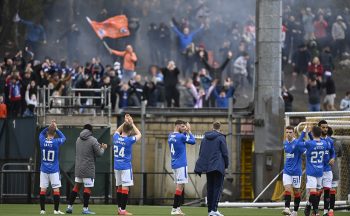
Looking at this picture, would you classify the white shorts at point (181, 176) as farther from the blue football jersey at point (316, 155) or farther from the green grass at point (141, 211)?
the blue football jersey at point (316, 155)

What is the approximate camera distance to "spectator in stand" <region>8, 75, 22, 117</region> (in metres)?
44.8

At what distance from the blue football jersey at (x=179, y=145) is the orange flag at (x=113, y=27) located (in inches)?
786

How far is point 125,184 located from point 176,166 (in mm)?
1447

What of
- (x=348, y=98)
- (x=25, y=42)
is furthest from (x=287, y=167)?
(x=25, y=42)

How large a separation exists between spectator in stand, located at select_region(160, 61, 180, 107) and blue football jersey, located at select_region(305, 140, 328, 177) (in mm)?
15900

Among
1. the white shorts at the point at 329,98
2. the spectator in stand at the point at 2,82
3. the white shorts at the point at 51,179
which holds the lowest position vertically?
the white shorts at the point at 51,179

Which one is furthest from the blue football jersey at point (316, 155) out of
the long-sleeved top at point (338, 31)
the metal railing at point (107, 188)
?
the long-sleeved top at point (338, 31)

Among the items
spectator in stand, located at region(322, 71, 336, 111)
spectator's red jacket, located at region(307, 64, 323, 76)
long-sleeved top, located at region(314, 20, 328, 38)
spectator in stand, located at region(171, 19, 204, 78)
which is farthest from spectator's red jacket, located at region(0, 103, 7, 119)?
long-sleeved top, located at region(314, 20, 328, 38)

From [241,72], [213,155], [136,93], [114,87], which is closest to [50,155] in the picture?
[213,155]

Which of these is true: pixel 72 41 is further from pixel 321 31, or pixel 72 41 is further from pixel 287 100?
pixel 287 100

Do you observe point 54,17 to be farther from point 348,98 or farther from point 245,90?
point 348,98

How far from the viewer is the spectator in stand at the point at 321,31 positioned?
51375 mm

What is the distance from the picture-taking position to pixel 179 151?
32.5 meters

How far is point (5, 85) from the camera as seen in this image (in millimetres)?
45094
